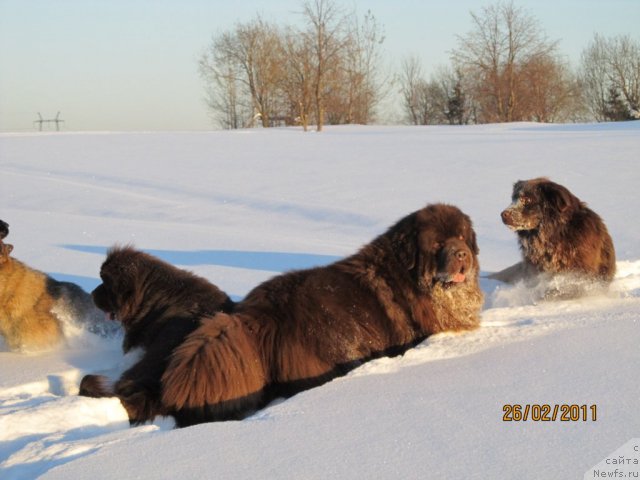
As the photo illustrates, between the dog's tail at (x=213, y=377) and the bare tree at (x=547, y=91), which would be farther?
the bare tree at (x=547, y=91)

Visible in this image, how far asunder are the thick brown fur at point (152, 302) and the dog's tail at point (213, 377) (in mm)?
363

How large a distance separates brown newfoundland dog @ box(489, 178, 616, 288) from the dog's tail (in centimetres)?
331

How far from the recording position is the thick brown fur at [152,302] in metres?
4.51

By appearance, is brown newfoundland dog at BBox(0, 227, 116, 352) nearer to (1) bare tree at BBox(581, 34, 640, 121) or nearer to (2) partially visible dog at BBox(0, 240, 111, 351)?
(2) partially visible dog at BBox(0, 240, 111, 351)

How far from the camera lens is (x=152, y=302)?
195 inches

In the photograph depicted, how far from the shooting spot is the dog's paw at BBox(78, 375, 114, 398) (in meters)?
3.97

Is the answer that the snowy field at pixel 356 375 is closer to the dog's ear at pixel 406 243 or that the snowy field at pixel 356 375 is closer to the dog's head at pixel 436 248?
the dog's head at pixel 436 248

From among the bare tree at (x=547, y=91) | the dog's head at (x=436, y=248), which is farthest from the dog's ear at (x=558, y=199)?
the bare tree at (x=547, y=91)

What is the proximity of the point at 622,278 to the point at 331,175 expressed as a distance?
1045 cm

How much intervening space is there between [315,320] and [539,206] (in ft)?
9.85

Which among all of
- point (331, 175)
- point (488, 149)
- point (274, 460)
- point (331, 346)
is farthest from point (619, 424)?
point (488, 149)

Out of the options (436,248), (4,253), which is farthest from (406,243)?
(4,253)

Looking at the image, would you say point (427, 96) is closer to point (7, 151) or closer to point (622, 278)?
point (7, 151)

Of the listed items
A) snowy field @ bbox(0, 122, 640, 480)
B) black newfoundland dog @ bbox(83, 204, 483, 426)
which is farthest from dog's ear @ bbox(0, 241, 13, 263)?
black newfoundland dog @ bbox(83, 204, 483, 426)
